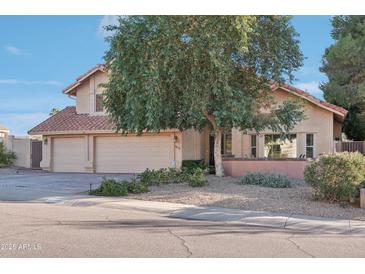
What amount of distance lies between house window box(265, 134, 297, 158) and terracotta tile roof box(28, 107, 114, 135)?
8.41 metres

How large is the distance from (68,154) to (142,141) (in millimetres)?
4947

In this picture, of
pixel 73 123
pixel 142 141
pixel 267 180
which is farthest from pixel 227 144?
pixel 267 180

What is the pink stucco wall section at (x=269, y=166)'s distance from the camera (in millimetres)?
20125

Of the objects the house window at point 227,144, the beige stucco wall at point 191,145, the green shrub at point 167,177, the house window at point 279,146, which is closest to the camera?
the green shrub at point 167,177

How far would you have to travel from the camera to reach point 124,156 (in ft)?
83.5

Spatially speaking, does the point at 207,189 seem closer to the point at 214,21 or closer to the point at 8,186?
the point at 214,21

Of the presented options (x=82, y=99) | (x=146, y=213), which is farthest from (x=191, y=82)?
(x=82, y=99)

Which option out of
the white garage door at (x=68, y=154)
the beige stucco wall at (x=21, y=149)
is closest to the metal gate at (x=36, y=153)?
the beige stucco wall at (x=21, y=149)

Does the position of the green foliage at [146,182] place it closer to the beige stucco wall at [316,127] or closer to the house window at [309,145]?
the beige stucco wall at [316,127]

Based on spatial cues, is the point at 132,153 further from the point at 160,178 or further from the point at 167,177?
the point at 160,178

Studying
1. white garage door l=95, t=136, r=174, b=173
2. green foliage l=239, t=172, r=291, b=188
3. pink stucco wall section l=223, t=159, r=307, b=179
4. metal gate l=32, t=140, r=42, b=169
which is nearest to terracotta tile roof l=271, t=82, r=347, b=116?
pink stucco wall section l=223, t=159, r=307, b=179

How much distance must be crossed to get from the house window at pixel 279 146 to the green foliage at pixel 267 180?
716cm

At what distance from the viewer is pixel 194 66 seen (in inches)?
653

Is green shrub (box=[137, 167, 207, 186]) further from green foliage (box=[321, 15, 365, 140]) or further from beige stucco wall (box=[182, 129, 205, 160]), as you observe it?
green foliage (box=[321, 15, 365, 140])
